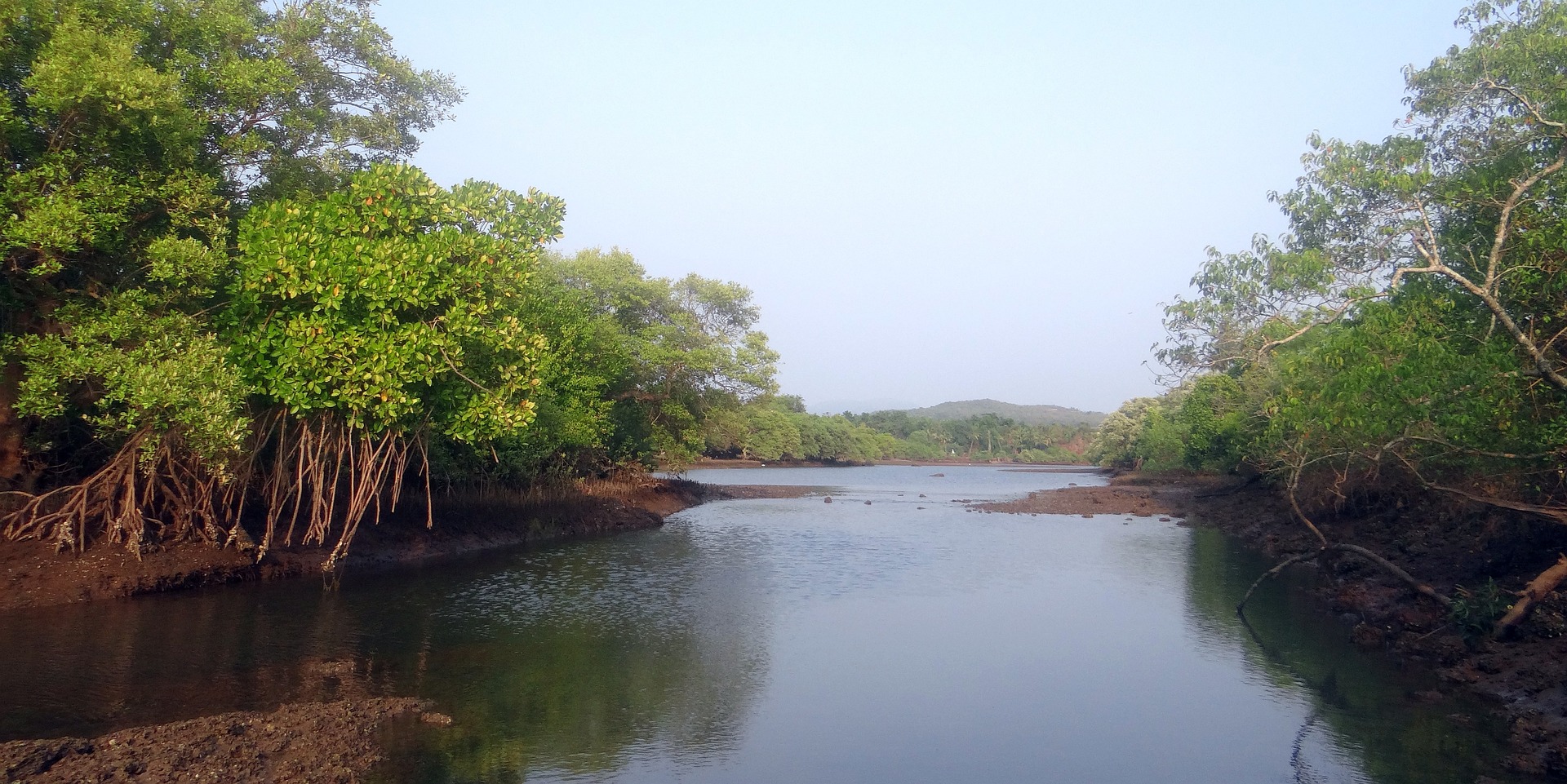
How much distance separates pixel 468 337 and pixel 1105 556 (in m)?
18.1

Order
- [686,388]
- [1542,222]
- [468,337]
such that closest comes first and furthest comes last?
[1542,222], [468,337], [686,388]

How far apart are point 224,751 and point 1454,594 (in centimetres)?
1569

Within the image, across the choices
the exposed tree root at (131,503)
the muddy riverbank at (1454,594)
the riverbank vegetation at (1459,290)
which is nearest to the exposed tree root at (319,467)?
the exposed tree root at (131,503)

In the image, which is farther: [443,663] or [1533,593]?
[443,663]

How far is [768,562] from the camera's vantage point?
21.8 m

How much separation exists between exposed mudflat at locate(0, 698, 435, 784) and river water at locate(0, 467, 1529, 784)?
502mm

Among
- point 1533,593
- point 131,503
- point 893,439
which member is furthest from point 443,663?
point 893,439

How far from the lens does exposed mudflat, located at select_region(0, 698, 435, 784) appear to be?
690 cm

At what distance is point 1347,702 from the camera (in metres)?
10.9

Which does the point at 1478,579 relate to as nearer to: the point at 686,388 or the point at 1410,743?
the point at 1410,743

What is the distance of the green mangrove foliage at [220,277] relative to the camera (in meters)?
12.0

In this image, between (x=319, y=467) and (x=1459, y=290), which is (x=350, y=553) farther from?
(x=1459, y=290)

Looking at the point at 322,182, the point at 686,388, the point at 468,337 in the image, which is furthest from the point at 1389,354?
the point at 686,388

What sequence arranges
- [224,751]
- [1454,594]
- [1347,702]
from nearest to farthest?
[224,751] < [1347,702] < [1454,594]
